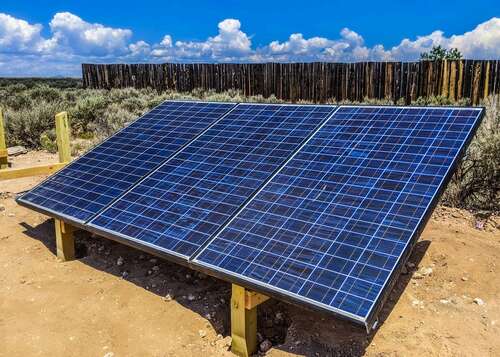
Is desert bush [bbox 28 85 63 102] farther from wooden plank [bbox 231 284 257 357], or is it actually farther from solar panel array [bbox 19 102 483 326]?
wooden plank [bbox 231 284 257 357]

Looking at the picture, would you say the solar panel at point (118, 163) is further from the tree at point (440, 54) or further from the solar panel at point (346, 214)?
the tree at point (440, 54)

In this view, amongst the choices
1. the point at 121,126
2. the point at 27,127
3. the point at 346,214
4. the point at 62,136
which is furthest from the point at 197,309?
the point at 27,127

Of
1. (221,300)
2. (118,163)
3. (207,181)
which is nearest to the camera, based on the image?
(221,300)

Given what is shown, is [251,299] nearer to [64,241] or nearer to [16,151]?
[64,241]

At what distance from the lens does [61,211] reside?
4641 millimetres

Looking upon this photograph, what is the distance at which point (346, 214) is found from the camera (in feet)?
11.0

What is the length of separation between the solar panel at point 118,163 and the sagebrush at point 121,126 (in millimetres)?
3449

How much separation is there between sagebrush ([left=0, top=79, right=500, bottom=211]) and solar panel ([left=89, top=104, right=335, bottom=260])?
2493 millimetres

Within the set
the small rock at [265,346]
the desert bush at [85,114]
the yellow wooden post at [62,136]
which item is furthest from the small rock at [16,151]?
the small rock at [265,346]

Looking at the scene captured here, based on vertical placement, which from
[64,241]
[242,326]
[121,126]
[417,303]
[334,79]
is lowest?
[417,303]

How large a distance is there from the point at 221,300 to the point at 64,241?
2009mm

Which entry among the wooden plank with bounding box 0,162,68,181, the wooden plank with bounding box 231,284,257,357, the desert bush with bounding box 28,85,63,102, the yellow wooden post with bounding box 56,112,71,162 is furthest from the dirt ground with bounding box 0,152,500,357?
the desert bush with bounding box 28,85,63,102

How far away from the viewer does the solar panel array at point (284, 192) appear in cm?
298

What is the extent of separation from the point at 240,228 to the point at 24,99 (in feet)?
51.6
